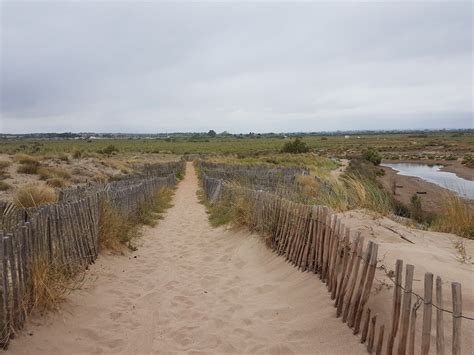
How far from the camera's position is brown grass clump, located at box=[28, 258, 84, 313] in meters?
4.15

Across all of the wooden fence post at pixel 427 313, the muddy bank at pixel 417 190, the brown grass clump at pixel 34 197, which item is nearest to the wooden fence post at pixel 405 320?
the wooden fence post at pixel 427 313

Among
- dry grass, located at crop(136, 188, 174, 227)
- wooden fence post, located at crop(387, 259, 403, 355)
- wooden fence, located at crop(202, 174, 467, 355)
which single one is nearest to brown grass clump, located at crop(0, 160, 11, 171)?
dry grass, located at crop(136, 188, 174, 227)

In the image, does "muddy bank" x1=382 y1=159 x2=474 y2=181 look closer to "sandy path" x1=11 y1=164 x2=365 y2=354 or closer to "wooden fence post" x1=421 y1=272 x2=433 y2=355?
"sandy path" x1=11 y1=164 x2=365 y2=354

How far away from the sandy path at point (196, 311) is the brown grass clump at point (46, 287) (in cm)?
14

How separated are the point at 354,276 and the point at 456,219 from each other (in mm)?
4771

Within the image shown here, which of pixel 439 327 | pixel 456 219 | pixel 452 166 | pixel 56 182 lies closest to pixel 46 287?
pixel 439 327

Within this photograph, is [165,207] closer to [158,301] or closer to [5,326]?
[158,301]

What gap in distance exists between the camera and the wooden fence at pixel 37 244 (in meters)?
3.65

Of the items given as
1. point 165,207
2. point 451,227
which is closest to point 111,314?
point 451,227

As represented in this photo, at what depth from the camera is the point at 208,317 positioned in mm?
4820

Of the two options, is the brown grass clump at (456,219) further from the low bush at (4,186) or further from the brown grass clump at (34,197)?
the low bush at (4,186)

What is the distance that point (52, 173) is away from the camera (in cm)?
1738

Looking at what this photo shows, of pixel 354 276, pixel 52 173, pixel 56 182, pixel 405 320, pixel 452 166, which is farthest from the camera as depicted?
pixel 452 166

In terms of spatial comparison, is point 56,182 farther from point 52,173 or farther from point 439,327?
point 439,327
